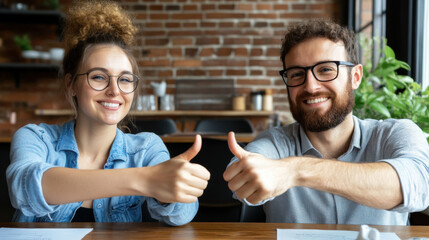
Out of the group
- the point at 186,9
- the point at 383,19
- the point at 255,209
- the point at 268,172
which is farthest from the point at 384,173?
the point at 186,9

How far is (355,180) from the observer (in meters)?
0.96

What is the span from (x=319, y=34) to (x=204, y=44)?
3015mm

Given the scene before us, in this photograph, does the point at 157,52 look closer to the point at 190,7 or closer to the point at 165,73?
the point at 165,73

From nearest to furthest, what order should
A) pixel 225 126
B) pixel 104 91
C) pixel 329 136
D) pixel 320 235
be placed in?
pixel 320 235 < pixel 104 91 < pixel 329 136 < pixel 225 126

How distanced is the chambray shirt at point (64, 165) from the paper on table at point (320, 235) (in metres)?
0.26

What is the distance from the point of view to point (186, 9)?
4.21m

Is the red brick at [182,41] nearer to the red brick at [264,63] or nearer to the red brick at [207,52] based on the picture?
the red brick at [207,52]

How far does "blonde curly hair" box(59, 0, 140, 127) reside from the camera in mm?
1301

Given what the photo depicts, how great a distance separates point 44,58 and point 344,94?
3470mm

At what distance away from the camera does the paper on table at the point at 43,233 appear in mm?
876

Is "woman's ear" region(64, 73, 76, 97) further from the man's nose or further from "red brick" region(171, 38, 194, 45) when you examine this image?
"red brick" region(171, 38, 194, 45)

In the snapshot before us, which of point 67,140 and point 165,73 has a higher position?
point 165,73

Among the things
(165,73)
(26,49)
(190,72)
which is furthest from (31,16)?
(190,72)

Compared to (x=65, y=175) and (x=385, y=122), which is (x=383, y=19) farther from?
(x=65, y=175)
